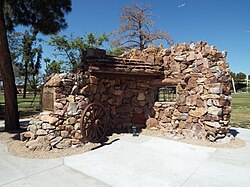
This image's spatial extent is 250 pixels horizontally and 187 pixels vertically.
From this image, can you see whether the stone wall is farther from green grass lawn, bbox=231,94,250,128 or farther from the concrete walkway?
green grass lawn, bbox=231,94,250,128

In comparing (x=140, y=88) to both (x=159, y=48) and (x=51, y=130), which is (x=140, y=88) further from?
(x=51, y=130)

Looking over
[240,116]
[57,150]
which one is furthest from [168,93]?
[240,116]

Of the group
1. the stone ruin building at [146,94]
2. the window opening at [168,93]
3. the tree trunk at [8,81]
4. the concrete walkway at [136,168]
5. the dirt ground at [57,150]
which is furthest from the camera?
the window opening at [168,93]

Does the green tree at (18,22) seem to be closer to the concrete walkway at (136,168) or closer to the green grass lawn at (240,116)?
the concrete walkway at (136,168)

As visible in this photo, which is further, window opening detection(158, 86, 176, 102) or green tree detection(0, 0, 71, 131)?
window opening detection(158, 86, 176, 102)

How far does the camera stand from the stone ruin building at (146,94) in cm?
455

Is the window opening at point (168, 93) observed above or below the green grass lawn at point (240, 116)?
above

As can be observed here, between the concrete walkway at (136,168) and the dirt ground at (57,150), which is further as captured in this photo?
the dirt ground at (57,150)

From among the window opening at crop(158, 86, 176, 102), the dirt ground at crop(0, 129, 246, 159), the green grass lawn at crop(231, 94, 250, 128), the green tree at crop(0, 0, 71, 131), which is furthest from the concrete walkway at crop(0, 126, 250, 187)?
the green grass lawn at crop(231, 94, 250, 128)

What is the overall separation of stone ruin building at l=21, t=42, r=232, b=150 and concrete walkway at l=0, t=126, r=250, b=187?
80cm

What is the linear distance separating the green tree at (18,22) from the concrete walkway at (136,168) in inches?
79.1

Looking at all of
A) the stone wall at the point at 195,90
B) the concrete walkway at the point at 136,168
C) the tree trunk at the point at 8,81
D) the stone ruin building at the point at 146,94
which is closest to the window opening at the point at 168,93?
the stone ruin building at the point at 146,94

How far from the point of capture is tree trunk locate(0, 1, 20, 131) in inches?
233

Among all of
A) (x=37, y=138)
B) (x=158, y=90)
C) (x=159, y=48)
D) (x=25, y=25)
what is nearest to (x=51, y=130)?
(x=37, y=138)
